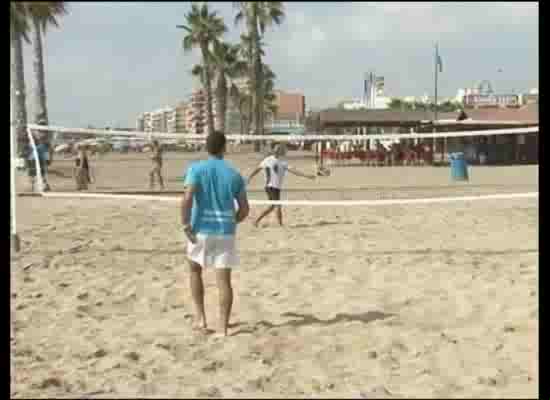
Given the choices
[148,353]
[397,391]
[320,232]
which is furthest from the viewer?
[320,232]

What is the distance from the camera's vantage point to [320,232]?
978 cm

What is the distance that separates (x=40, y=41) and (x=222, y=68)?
25.4 metres

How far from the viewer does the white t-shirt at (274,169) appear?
32.7ft

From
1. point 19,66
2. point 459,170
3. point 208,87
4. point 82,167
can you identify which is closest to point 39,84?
point 19,66

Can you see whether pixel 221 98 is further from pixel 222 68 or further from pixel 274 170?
pixel 274 170

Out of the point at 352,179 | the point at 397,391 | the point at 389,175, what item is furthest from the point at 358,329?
the point at 389,175

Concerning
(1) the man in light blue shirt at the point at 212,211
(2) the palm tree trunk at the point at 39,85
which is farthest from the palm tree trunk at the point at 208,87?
(1) the man in light blue shirt at the point at 212,211

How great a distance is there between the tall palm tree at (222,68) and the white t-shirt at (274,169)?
37.3 meters

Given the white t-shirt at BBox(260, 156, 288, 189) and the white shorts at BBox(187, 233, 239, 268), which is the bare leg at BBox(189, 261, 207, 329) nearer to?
the white shorts at BBox(187, 233, 239, 268)

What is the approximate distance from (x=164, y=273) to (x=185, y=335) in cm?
211

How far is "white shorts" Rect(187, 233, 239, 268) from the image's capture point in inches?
183

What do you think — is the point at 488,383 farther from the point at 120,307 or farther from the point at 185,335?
the point at 120,307

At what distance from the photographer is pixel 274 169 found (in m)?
10.0

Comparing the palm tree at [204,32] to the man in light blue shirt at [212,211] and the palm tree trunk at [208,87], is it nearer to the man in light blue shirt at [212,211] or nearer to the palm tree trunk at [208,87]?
the palm tree trunk at [208,87]
